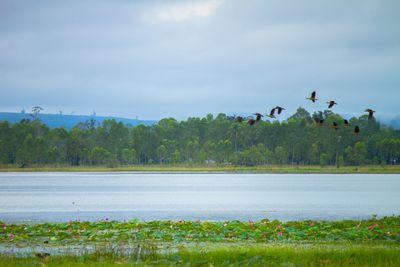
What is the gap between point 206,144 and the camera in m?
161

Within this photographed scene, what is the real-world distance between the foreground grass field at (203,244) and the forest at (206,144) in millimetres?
119551

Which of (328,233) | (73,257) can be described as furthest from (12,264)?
(328,233)

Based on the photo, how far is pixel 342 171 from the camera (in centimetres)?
15038

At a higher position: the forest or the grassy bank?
the forest

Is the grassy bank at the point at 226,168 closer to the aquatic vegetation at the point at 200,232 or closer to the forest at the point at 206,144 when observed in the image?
the forest at the point at 206,144

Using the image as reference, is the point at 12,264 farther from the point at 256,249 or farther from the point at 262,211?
the point at 262,211

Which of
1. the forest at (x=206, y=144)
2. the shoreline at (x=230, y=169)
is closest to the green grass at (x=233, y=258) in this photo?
the forest at (x=206, y=144)

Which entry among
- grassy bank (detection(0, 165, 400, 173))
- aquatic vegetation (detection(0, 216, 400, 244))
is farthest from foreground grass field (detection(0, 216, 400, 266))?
grassy bank (detection(0, 165, 400, 173))

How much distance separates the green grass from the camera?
18.0 metres

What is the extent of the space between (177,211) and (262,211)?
18.5 ft

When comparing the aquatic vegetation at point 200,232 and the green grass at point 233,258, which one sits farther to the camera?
the aquatic vegetation at point 200,232

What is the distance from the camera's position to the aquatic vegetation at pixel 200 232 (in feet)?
76.9

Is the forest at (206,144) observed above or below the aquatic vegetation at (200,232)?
above

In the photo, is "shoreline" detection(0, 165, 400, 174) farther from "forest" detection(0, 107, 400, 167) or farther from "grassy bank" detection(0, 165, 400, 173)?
"forest" detection(0, 107, 400, 167)
